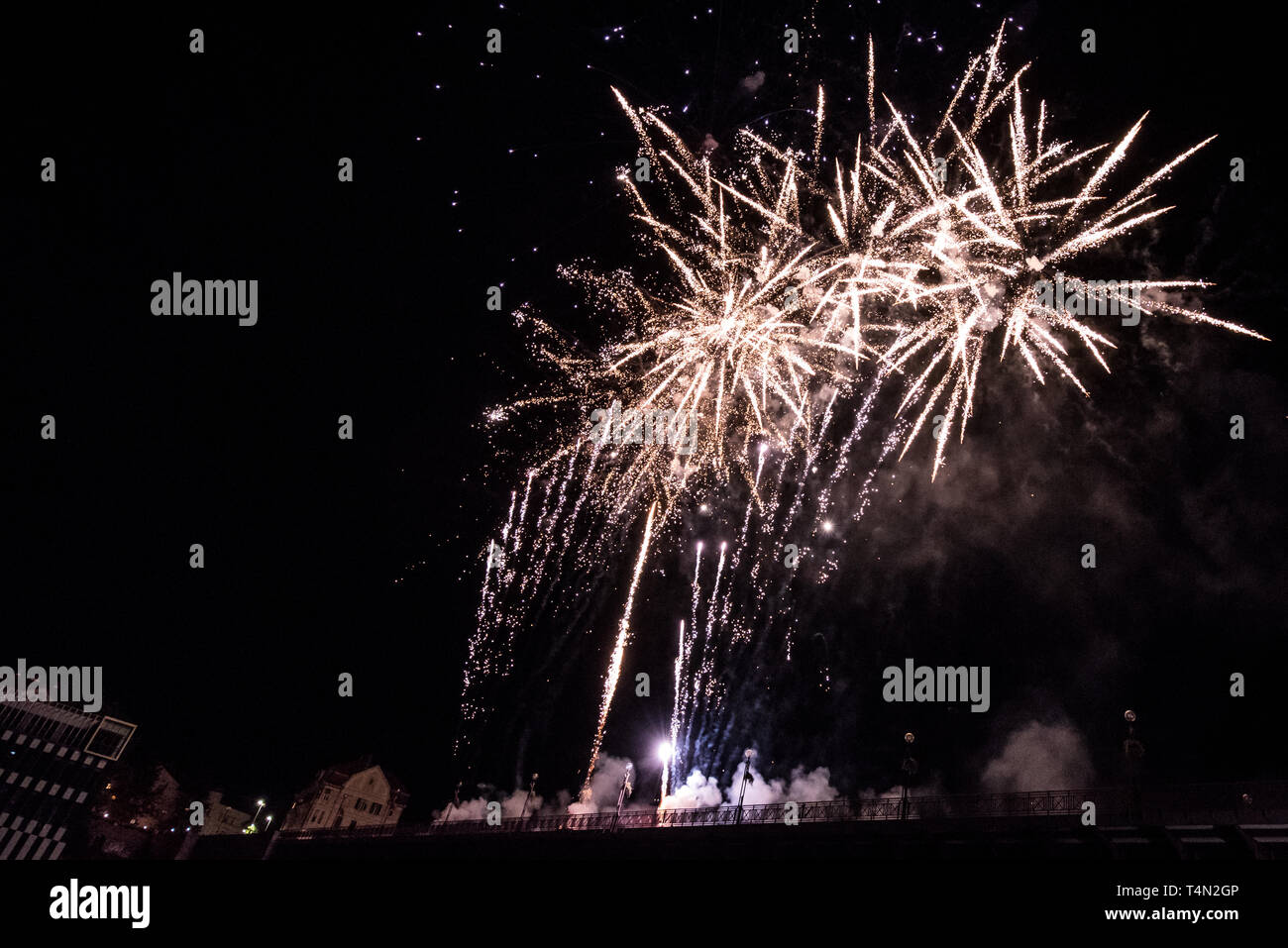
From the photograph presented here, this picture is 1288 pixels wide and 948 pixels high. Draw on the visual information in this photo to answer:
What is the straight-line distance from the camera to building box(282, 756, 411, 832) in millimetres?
66375

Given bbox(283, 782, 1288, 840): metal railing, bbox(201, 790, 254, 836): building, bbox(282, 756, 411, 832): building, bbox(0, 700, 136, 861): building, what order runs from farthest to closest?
bbox(0, 700, 136, 861): building
bbox(201, 790, 254, 836): building
bbox(282, 756, 411, 832): building
bbox(283, 782, 1288, 840): metal railing

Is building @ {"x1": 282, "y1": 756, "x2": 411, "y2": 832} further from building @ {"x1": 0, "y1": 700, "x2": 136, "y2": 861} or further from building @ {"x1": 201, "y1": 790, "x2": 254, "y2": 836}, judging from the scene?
building @ {"x1": 0, "y1": 700, "x2": 136, "y2": 861}

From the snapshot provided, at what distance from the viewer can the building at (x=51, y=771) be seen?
78.4 meters

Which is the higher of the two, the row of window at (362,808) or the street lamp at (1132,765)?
the street lamp at (1132,765)

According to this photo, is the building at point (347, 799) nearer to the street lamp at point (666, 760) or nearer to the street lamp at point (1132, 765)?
the street lamp at point (666, 760)

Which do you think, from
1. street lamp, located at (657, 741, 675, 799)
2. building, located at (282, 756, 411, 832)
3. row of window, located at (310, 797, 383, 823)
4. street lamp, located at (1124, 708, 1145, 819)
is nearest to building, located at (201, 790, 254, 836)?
building, located at (282, 756, 411, 832)

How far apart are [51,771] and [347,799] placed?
41609 mm

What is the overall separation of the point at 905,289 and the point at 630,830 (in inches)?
722

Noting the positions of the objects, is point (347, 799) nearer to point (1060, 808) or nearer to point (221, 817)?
point (221, 817)

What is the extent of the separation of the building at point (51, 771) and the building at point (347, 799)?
2720cm

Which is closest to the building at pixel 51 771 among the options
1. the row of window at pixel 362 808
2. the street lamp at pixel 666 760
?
the row of window at pixel 362 808

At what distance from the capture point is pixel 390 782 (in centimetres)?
7462

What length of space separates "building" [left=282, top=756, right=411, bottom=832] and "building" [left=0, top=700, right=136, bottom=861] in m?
27.2
